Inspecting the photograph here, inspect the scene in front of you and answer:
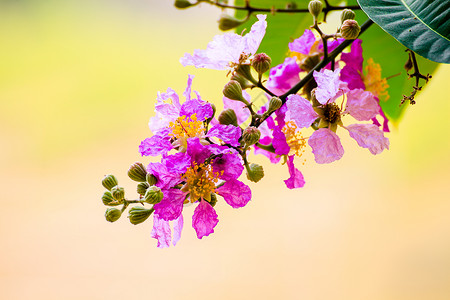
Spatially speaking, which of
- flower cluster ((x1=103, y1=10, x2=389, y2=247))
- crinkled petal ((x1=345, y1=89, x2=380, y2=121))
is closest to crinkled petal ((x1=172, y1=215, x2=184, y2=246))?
flower cluster ((x1=103, y1=10, x2=389, y2=247))

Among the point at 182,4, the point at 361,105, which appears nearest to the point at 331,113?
the point at 361,105

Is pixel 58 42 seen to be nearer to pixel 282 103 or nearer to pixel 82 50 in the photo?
pixel 82 50

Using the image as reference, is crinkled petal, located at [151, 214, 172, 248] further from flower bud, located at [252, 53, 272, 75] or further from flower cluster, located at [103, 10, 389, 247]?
flower bud, located at [252, 53, 272, 75]

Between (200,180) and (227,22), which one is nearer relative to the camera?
(200,180)

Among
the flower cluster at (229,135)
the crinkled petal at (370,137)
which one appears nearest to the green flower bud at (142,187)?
the flower cluster at (229,135)

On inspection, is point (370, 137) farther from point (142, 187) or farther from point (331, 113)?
point (142, 187)

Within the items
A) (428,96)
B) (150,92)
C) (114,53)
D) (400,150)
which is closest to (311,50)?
(428,96)
